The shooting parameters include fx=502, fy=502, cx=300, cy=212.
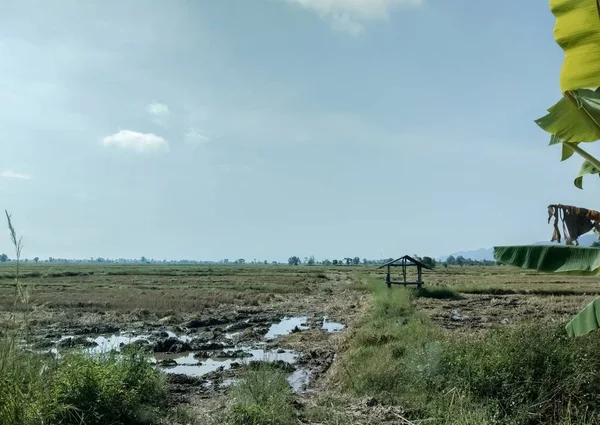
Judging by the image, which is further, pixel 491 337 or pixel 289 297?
pixel 289 297

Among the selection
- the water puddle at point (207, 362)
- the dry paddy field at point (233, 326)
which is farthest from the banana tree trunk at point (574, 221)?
the water puddle at point (207, 362)

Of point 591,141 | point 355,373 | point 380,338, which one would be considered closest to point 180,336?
point 380,338

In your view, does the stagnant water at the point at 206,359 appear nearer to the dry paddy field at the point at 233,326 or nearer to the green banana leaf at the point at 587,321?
the dry paddy field at the point at 233,326

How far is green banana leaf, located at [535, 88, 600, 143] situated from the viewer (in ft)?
12.5

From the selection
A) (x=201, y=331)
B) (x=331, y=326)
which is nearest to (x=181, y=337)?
(x=201, y=331)

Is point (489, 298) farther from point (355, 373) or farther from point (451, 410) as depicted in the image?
point (451, 410)

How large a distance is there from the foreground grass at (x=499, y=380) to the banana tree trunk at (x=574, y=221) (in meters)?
1.62

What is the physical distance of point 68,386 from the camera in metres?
5.39

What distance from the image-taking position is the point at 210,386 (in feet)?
30.6

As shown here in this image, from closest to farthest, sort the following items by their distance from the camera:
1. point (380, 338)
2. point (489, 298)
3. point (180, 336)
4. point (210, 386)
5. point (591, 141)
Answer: point (591, 141) → point (210, 386) → point (380, 338) → point (180, 336) → point (489, 298)

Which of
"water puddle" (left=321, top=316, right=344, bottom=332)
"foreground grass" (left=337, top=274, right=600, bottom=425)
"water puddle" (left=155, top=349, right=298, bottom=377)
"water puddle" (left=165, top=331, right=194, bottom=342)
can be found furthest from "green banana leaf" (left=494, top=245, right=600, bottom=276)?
"water puddle" (left=321, top=316, right=344, bottom=332)

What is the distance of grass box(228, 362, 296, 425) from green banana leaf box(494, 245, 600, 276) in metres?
3.06

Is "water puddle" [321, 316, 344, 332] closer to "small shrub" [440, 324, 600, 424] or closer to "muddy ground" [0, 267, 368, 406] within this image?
"muddy ground" [0, 267, 368, 406]

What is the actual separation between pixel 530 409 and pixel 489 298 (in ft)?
70.3
